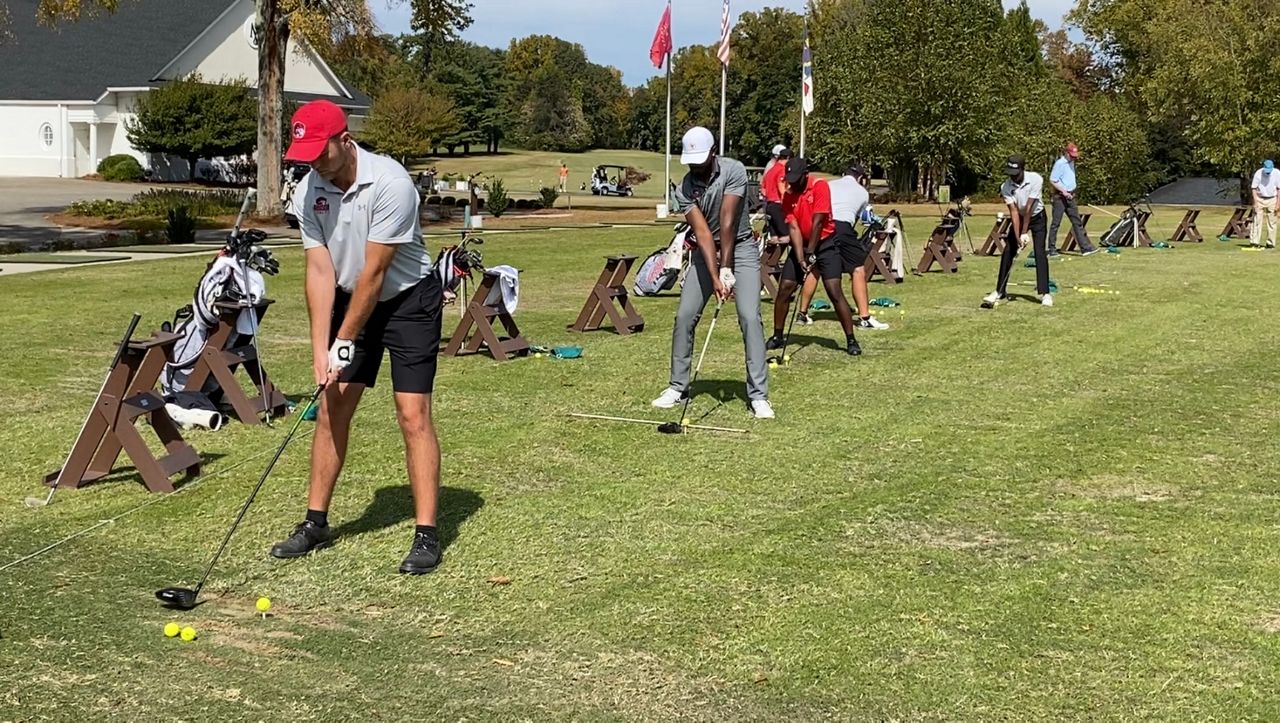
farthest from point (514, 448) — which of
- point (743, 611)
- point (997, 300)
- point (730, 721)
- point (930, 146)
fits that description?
point (930, 146)

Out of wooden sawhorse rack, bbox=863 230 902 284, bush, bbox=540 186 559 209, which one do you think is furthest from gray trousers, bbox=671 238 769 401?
bush, bbox=540 186 559 209

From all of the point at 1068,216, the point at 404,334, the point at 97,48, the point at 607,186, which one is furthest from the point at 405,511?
the point at 97,48

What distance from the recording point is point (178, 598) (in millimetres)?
5035

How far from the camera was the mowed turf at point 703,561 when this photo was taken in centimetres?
437

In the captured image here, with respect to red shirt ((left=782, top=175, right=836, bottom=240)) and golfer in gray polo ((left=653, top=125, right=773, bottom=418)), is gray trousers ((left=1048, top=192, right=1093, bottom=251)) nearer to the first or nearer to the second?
Answer: red shirt ((left=782, top=175, right=836, bottom=240))

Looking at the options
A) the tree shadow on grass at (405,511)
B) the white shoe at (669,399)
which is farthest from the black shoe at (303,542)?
the white shoe at (669,399)

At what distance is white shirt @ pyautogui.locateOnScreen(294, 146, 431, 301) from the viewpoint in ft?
17.0

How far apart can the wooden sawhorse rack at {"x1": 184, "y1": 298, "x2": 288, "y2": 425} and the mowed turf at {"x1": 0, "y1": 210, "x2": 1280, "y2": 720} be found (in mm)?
306

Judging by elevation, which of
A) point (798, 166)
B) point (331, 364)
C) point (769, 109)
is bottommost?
point (331, 364)

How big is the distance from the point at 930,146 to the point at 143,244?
34.6 m

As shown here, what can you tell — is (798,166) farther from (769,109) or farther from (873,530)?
(769,109)

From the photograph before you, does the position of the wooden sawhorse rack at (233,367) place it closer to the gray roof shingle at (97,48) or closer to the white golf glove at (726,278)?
the white golf glove at (726,278)

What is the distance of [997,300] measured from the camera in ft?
52.7

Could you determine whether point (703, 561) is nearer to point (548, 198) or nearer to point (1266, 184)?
point (1266, 184)
